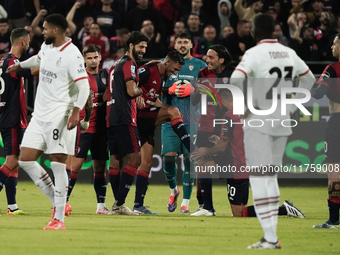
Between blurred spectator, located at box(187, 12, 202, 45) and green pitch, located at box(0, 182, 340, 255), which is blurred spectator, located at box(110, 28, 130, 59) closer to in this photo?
blurred spectator, located at box(187, 12, 202, 45)

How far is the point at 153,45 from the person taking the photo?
A: 1523 centimetres

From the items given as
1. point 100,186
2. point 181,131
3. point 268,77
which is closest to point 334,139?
point 268,77

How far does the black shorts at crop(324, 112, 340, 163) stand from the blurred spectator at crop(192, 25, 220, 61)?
7895 mm

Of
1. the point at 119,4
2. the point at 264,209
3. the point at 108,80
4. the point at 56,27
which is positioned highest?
the point at 119,4

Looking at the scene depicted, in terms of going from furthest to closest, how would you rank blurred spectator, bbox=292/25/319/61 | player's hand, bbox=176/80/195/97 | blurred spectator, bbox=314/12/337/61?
blurred spectator, bbox=314/12/337/61 < blurred spectator, bbox=292/25/319/61 < player's hand, bbox=176/80/195/97

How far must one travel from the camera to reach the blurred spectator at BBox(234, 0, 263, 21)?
1614cm

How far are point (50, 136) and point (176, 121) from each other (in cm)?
300

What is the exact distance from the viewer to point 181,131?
29.5 feet

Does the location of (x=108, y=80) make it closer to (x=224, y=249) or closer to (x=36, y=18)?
Answer: (x=224, y=249)

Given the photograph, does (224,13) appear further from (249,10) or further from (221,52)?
(221,52)

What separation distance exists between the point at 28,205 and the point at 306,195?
568 centimetres

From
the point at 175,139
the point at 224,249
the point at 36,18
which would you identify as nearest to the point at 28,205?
the point at 175,139

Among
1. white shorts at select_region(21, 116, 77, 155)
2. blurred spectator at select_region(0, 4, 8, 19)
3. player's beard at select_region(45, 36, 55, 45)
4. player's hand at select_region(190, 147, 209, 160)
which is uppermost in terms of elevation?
blurred spectator at select_region(0, 4, 8, 19)

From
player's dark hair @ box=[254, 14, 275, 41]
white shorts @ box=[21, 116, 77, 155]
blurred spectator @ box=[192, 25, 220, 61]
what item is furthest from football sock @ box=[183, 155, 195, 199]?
blurred spectator @ box=[192, 25, 220, 61]
